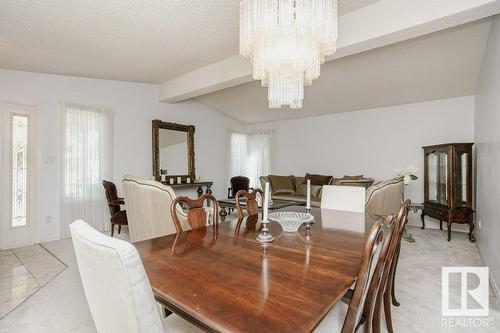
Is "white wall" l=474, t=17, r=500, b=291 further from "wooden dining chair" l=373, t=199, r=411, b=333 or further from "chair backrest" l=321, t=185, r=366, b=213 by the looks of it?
"wooden dining chair" l=373, t=199, r=411, b=333

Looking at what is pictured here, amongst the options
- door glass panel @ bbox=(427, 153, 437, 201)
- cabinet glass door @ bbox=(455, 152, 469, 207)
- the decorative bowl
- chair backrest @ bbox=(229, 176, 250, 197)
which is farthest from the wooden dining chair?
chair backrest @ bbox=(229, 176, 250, 197)

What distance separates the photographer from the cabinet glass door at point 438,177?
3992 mm

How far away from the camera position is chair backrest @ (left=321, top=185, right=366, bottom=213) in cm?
258

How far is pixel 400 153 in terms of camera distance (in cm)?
497

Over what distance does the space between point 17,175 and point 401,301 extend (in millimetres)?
4863

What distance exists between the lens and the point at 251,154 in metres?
7.17

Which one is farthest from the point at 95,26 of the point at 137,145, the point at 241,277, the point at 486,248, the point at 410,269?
the point at 486,248

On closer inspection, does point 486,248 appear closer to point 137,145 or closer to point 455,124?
point 455,124

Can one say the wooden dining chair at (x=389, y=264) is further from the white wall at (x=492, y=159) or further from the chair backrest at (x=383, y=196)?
the chair backrest at (x=383, y=196)

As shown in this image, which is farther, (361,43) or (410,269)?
(410,269)

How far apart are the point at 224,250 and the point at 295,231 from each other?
1.91 feet

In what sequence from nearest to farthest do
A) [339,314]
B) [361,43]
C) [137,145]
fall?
[339,314], [361,43], [137,145]

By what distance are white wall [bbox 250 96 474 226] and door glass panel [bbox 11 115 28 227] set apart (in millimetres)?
4990

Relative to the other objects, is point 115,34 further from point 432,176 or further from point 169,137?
point 432,176
